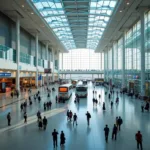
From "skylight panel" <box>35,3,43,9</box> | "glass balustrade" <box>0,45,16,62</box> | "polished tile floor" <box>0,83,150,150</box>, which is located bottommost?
"polished tile floor" <box>0,83,150,150</box>

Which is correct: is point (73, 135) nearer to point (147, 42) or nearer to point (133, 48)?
point (147, 42)

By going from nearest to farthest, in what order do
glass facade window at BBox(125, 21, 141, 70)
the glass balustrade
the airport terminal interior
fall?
1. the airport terminal interior
2. the glass balustrade
3. glass facade window at BBox(125, 21, 141, 70)

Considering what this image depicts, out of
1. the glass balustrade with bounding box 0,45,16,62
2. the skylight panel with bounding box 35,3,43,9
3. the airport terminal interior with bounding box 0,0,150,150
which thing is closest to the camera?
the airport terminal interior with bounding box 0,0,150,150

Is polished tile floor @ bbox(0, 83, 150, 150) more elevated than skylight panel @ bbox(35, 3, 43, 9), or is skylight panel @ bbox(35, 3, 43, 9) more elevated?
skylight panel @ bbox(35, 3, 43, 9)

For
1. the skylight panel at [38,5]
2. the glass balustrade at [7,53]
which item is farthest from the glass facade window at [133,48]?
the glass balustrade at [7,53]

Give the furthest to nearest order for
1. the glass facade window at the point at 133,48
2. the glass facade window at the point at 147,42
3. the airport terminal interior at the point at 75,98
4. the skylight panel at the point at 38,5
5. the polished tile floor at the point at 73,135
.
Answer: the glass facade window at the point at 133,48, the skylight panel at the point at 38,5, the glass facade window at the point at 147,42, the airport terminal interior at the point at 75,98, the polished tile floor at the point at 73,135

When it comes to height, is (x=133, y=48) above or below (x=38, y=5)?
below

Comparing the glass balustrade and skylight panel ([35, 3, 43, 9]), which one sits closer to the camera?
the glass balustrade

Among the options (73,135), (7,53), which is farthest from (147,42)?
(73,135)

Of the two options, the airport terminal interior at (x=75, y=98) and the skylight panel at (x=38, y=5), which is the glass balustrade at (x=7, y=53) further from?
the skylight panel at (x=38, y=5)

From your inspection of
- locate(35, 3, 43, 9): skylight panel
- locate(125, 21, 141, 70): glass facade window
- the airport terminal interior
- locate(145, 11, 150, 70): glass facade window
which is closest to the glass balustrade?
the airport terminal interior

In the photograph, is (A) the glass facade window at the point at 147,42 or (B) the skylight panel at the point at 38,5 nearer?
(A) the glass facade window at the point at 147,42

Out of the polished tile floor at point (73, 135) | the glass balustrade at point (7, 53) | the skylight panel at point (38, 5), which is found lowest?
the polished tile floor at point (73, 135)

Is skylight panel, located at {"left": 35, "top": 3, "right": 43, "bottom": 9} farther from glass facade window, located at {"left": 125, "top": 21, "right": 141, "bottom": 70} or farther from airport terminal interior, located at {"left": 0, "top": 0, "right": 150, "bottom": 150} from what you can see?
glass facade window, located at {"left": 125, "top": 21, "right": 141, "bottom": 70}
